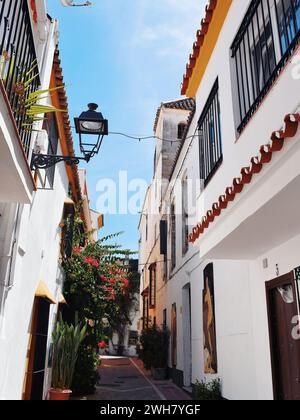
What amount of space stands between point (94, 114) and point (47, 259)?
3751 mm

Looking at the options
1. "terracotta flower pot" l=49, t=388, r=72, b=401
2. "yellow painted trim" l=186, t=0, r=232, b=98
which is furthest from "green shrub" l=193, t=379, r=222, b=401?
"yellow painted trim" l=186, t=0, r=232, b=98

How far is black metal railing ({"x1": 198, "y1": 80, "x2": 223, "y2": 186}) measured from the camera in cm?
688

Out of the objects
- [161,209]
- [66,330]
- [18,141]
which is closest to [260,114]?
[18,141]

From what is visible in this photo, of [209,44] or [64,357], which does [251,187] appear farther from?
[64,357]

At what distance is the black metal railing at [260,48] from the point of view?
4.73 metres

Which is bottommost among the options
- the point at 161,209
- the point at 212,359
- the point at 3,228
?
the point at 212,359

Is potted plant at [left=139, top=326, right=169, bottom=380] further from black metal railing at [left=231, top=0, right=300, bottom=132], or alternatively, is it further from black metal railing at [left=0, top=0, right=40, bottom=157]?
black metal railing at [left=0, top=0, right=40, bottom=157]

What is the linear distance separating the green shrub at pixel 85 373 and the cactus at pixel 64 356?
1343 millimetres

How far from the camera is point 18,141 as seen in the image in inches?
143

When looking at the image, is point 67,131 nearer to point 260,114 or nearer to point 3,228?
point 3,228

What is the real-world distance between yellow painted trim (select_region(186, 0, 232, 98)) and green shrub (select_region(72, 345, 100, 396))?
24.0ft

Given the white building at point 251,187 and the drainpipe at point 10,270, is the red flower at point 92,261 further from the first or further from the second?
the drainpipe at point 10,270

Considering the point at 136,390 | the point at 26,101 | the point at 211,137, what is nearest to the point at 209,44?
the point at 211,137

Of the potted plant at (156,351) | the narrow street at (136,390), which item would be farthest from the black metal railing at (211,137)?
the potted plant at (156,351)
